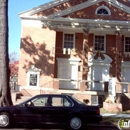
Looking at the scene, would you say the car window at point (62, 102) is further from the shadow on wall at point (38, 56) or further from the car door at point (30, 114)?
the shadow on wall at point (38, 56)

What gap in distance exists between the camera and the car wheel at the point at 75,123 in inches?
416

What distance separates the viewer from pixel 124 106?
1916 centimetres

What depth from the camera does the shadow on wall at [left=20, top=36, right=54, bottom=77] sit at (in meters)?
23.5

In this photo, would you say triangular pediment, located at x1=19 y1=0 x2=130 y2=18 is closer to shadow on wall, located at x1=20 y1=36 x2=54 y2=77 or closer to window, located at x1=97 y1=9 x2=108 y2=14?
window, located at x1=97 y1=9 x2=108 y2=14

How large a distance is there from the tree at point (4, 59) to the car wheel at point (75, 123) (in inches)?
174

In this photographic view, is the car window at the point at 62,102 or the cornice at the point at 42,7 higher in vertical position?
the cornice at the point at 42,7

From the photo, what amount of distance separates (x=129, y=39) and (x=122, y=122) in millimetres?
19770

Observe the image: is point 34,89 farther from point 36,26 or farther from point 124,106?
point 124,106

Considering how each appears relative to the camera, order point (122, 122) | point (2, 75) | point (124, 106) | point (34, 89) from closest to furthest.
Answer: point (122, 122) < point (2, 75) < point (124, 106) < point (34, 89)

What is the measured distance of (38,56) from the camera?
2358 centimetres

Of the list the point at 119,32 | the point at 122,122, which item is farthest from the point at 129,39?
the point at 122,122

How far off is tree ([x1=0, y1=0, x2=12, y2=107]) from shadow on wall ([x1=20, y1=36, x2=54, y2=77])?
9.19 m

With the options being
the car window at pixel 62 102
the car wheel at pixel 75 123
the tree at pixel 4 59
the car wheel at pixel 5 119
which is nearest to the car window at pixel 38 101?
the car window at pixel 62 102

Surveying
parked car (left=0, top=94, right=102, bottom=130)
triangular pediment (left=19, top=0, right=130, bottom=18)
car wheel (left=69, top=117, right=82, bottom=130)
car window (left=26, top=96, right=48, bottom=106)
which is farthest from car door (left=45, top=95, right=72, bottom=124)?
triangular pediment (left=19, top=0, right=130, bottom=18)
